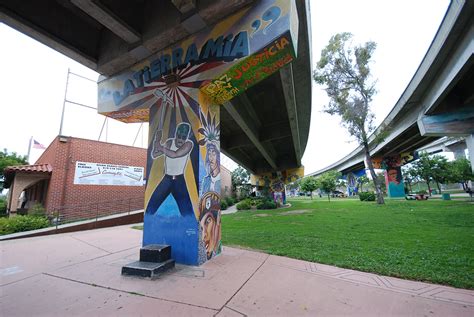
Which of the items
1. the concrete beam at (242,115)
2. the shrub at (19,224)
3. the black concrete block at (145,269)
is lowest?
the black concrete block at (145,269)

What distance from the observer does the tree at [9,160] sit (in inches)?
858

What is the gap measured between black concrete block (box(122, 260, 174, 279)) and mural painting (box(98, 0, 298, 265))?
0.68m

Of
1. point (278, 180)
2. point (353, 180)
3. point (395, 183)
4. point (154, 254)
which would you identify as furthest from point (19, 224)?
point (353, 180)

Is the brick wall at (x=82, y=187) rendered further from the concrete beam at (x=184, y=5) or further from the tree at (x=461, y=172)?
the tree at (x=461, y=172)

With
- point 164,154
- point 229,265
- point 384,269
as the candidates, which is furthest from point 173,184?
point 384,269

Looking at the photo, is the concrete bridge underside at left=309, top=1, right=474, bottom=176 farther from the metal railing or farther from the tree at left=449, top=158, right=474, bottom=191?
the metal railing

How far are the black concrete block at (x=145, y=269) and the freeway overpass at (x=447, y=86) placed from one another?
12307 mm

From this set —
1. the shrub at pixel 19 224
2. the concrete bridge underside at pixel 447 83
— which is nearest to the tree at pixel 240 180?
the concrete bridge underside at pixel 447 83

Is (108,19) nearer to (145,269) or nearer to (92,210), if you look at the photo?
(145,269)

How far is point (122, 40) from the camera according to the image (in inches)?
222

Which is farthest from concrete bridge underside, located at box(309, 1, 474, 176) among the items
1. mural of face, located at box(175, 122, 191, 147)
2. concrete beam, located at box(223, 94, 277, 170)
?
mural of face, located at box(175, 122, 191, 147)

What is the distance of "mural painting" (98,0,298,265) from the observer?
4.41 m

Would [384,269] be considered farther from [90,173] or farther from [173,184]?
[90,173]

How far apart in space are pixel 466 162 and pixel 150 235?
132 feet
